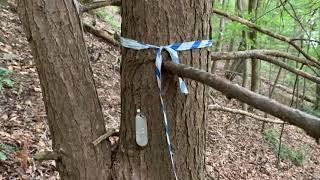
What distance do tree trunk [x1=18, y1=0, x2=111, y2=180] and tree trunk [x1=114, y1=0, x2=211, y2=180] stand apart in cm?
16

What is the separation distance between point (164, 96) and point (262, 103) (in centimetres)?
65

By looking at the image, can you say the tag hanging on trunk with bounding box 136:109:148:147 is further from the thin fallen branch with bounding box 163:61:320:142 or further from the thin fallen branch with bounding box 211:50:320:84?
the thin fallen branch with bounding box 211:50:320:84

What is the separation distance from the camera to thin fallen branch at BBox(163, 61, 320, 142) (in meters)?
1.16

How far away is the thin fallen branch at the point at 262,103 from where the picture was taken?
1.16 meters

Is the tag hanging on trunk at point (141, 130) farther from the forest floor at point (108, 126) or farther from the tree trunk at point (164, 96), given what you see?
the forest floor at point (108, 126)

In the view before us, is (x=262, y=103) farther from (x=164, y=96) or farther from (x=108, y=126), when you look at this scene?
(x=108, y=126)

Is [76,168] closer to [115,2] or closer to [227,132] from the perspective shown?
[115,2]

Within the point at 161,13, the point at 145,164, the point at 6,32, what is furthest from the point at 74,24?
the point at 6,32

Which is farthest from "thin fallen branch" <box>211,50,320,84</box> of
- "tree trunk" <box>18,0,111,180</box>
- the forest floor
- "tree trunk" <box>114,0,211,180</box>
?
the forest floor

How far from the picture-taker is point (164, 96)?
187 centimetres

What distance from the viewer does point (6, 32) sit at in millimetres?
6215

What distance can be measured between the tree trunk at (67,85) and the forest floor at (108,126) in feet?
3.59

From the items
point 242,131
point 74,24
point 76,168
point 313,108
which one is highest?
point 74,24

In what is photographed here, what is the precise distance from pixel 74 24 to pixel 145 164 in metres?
0.82
